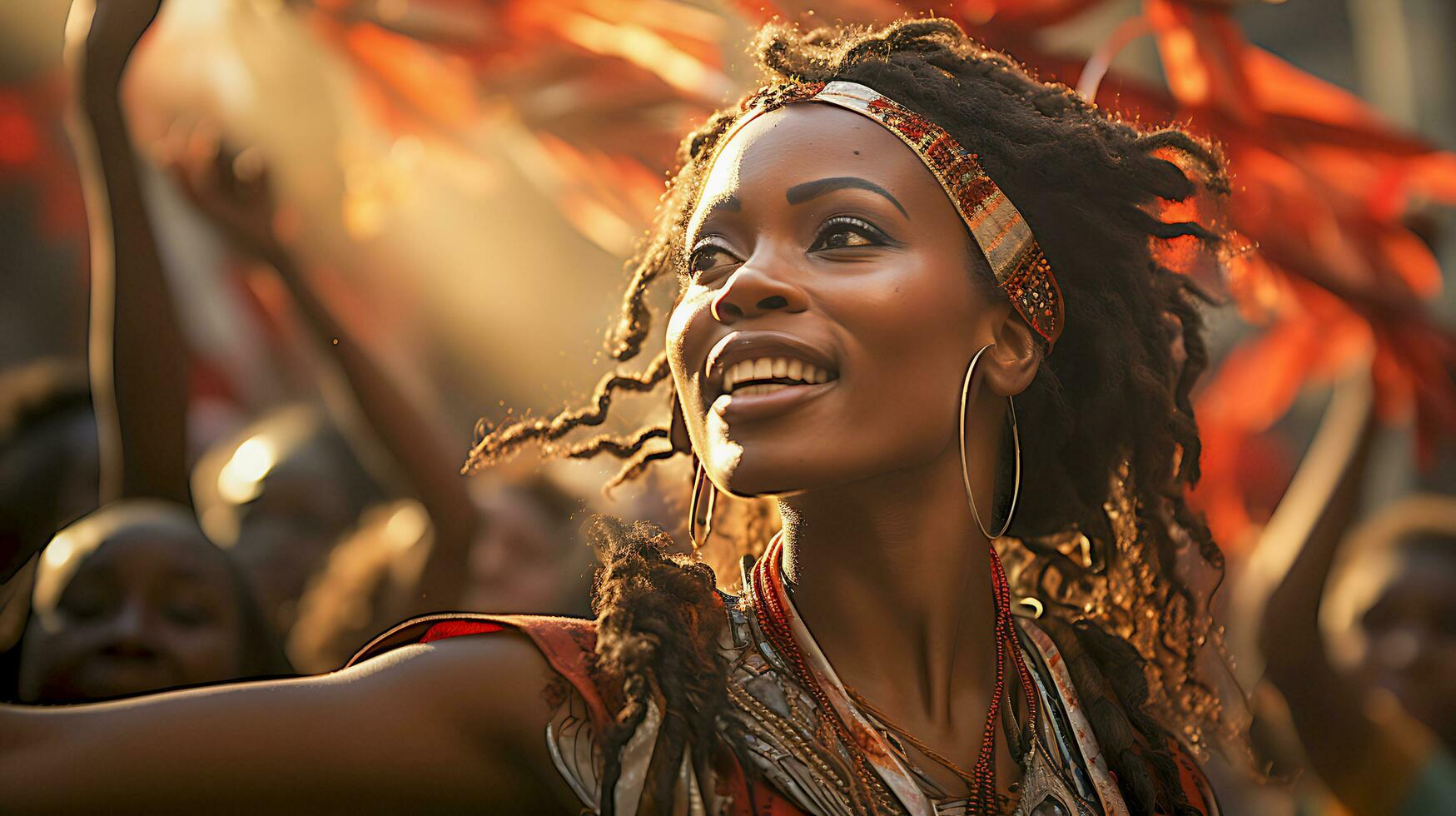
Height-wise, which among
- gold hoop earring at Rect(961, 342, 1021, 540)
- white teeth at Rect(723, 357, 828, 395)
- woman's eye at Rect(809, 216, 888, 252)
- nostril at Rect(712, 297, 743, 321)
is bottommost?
gold hoop earring at Rect(961, 342, 1021, 540)

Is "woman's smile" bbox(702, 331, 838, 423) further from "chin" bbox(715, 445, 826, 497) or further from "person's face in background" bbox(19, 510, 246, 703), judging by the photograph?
"person's face in background" bbox(19, 510, 246, 703)

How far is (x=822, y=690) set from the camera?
2.25m

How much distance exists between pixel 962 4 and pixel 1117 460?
2653 millimetres

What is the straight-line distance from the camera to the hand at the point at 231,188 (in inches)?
150

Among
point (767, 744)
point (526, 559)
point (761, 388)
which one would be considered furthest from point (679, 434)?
point (526, 559)

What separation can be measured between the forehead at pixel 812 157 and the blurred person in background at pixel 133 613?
205 cm

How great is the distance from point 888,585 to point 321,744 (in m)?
1.00

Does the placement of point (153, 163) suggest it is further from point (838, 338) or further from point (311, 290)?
point (838, 338)

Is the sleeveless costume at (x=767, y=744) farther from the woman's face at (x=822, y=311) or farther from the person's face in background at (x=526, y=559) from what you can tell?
the person's face in background at (x=526, y=559)

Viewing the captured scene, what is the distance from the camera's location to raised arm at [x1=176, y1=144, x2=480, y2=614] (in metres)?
3.82

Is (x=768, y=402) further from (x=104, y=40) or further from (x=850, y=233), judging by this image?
(x=104, y=40)

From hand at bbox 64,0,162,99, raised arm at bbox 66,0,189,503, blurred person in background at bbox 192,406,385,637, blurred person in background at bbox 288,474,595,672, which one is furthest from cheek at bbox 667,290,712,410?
blurred person in background at bbox 192,406,385,637

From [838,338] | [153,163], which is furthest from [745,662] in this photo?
[153,163]

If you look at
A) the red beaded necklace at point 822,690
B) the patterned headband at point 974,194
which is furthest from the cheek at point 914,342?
the red beaded necklace at point 822,690
